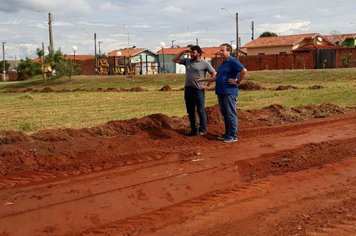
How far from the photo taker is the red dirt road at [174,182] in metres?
4.93

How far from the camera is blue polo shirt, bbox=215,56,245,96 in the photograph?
9.00 meters

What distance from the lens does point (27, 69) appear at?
6881cm

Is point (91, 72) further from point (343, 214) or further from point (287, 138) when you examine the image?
point (343, 214)

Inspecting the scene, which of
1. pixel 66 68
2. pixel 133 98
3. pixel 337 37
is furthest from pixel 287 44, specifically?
pixel 133 98

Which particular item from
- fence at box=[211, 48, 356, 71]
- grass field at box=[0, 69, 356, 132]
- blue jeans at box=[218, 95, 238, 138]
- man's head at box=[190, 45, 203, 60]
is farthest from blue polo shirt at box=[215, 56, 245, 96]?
fence at box=[211, 48, 356, 71]

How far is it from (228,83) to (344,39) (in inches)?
2656

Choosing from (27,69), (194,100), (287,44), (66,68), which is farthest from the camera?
(27,69)

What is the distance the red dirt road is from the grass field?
383 centimetres

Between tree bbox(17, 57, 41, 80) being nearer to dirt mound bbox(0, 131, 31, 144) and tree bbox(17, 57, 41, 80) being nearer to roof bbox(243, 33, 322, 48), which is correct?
roof bbox(243, 33, 322, 48)

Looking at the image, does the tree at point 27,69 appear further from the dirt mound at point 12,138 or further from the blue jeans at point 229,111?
the blue jeans at point 229,111

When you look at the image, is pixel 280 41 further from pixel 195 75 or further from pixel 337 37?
pixel 195 75

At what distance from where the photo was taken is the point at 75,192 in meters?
6.07

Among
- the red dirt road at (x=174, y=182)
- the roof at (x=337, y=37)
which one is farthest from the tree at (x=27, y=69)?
the red dirt road at (x=174, y=182)

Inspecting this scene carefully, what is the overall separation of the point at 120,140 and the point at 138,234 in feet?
15.5
